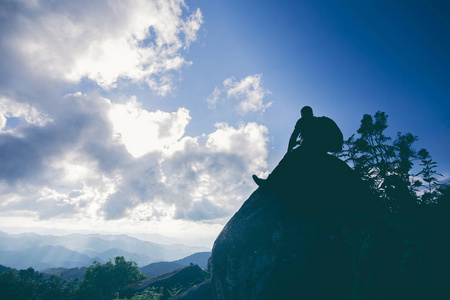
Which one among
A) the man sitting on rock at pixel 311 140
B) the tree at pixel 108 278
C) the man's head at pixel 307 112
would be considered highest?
the man's head at pixel 307 112

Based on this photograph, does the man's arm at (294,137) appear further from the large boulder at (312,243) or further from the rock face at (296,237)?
the rock face at (296,237)

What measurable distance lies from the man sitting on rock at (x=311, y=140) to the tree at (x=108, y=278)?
51430 millimetres

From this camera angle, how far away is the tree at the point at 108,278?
4134cm

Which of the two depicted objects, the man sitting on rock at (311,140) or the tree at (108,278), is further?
the tree at (108,278)

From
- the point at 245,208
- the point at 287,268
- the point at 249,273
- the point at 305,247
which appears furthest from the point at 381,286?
the point at 245,208

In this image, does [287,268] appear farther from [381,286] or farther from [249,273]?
[381,286]

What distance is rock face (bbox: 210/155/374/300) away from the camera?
6074 mm

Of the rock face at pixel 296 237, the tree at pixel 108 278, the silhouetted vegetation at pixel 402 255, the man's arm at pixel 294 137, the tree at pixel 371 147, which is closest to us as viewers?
the silhouetted vegetation at pixel 402 255

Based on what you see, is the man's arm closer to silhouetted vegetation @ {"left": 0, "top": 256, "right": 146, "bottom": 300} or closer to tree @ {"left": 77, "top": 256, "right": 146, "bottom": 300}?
silhouetted vegetation @ {"left": 0, "top": 256, "right": 146, "bottom": 300}

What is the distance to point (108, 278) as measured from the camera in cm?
4597

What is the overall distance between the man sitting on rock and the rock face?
0.20 meters

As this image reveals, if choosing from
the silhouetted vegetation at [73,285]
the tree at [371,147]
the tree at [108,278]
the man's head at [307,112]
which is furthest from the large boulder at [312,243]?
the tree at [108,278]

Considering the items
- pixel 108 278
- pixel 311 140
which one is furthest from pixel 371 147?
pixel 108 278

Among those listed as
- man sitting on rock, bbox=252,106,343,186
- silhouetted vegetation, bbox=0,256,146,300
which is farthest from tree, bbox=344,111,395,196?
silhouetted vegetation, bbox=0,256,146,300
